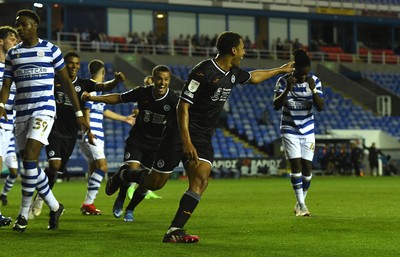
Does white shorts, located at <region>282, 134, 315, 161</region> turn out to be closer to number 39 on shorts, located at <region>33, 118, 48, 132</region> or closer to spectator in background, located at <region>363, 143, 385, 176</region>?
number 39 on shorts, located at <region>33, 118, 48, 132</region>

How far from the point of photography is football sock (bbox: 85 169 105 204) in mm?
15297

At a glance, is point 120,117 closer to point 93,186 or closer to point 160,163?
point 93,186

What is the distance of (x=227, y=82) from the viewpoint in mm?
10352

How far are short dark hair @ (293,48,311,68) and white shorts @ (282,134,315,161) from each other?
117 cm

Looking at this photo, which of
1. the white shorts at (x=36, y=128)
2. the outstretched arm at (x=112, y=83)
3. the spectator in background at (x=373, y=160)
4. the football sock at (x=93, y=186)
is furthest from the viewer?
the spectator in background at (x=373, y=160)

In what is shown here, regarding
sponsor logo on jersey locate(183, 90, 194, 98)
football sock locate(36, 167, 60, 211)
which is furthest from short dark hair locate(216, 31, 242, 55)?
football sock locate(36, 167, 60, 211)

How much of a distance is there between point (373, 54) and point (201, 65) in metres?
49.5

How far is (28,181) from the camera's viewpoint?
36.7 feet

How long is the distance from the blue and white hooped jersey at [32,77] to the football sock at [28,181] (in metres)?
0.54

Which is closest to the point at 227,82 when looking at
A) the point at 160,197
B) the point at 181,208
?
the point at 181,208

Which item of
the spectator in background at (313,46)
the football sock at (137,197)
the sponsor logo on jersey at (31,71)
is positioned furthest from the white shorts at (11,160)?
the spectator in background at (313,46)

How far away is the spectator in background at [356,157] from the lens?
132ft

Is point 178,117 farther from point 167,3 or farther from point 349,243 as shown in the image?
point 167,3

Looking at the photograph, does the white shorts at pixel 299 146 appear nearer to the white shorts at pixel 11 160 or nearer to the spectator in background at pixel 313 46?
the white shorts at pixel 11 160
